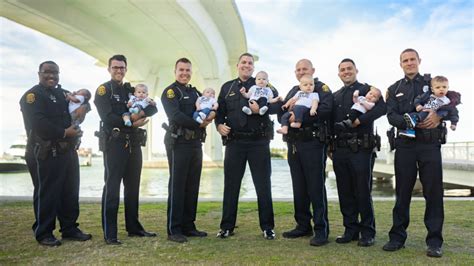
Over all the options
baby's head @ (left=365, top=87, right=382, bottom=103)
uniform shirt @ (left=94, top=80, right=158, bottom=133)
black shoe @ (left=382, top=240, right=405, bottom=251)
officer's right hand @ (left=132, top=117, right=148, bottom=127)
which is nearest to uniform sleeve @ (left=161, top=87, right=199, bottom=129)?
uniform shirt @ (left=94, top=80, right=158, bottom=133)

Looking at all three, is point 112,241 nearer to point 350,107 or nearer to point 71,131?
point 71,131

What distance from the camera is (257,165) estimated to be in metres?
4.84

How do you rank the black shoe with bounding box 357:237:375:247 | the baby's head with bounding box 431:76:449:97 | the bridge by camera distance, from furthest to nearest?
the bridge, the black shoe with bounding box 357:237:375:247, the baby's head with bounding box 431:76:449:97

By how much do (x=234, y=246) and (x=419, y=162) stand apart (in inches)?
80.8

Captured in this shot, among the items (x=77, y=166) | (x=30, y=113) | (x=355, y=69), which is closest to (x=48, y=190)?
(x=77, y=166)

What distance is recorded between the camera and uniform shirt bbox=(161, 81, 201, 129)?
466 cm

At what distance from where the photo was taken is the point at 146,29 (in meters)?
26.8

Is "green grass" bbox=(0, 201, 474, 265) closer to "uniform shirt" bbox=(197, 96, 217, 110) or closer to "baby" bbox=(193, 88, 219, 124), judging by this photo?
"baby" bbox=(193, 88, 219, 124)

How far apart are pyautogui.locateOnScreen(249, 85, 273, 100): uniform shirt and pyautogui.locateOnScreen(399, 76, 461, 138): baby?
1481 millimetres

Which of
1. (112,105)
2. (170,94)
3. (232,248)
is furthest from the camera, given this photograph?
(170,94)

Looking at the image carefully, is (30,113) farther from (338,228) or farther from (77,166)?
(338,228)

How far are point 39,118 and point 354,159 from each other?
340 cm

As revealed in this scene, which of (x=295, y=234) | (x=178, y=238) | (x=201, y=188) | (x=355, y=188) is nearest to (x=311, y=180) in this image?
(x=355, y=188)

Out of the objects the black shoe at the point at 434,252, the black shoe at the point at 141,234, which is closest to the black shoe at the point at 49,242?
the black shoe at the point at 141,234
